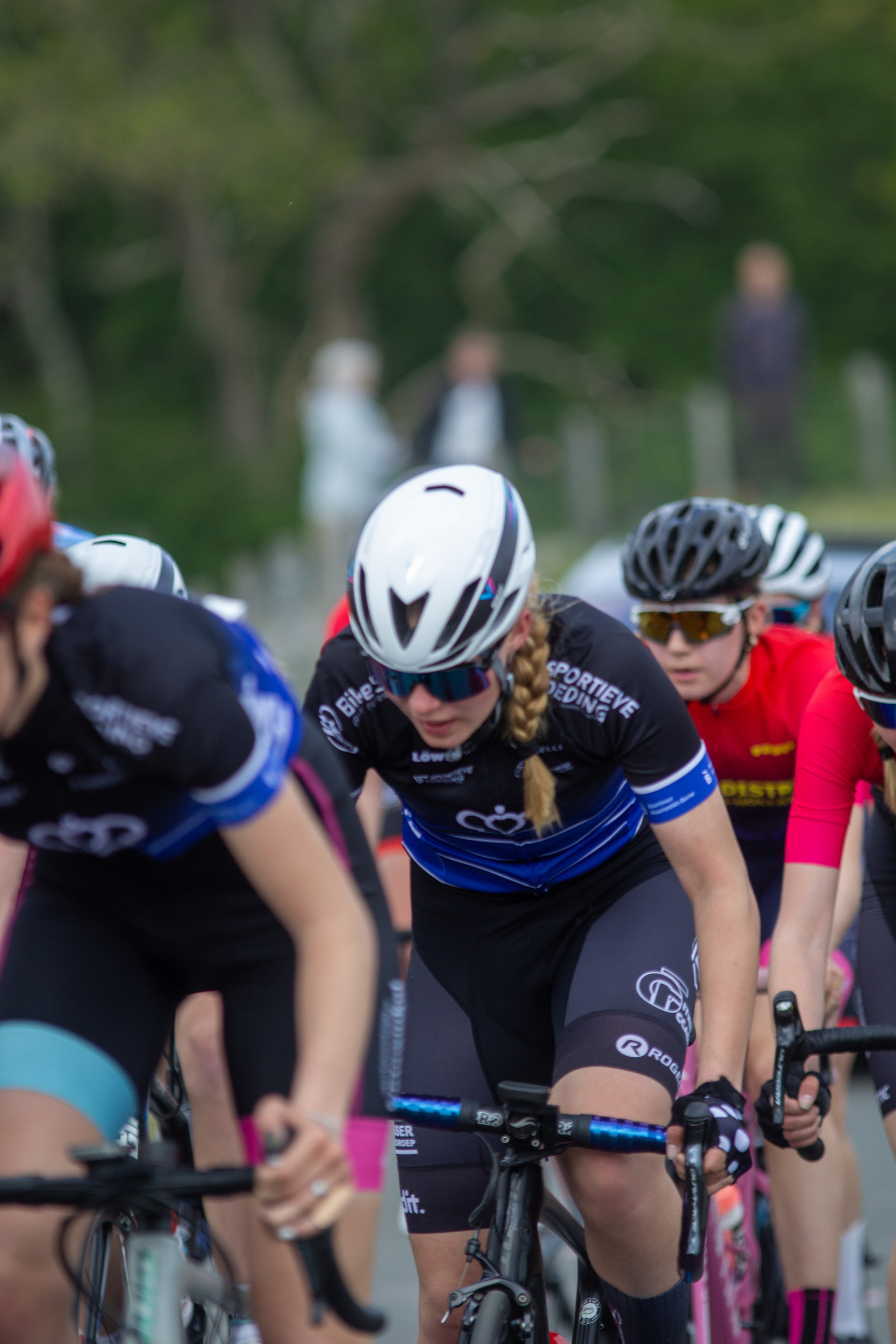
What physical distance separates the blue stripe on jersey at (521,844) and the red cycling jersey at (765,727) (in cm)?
96

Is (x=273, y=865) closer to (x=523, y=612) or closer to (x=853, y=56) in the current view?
(x=523, y=612)

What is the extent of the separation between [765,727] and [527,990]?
1.39 m

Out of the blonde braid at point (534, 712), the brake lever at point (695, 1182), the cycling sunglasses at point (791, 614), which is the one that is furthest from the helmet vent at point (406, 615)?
the cycling sunglasses at point (791, 614)

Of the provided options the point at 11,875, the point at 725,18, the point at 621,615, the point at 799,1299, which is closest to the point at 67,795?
the point at 11,875

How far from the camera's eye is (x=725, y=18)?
3133cm

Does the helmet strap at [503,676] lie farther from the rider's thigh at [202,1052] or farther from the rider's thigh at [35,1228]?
the rider's thigh at [35,1228]

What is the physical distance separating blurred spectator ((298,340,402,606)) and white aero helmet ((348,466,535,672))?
10.7 metres

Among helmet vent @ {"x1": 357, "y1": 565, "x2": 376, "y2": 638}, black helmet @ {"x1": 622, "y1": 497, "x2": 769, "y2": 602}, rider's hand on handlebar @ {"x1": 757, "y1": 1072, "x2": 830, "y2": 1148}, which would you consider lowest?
rider's hand on handlebar @ {"x1": 757, "y1": 1072, "x2": 830, "y2": 1148}

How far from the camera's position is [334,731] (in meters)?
4.02

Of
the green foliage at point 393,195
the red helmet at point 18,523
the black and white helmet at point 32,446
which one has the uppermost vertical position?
the green foliage at point 393,195

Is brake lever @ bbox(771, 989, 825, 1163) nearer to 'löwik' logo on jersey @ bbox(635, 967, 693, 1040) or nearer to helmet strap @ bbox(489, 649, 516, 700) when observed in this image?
'löwik' logo on jersey @ bbox(635, 967, 693, 1040)

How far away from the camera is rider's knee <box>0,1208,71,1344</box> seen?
9.89 ft

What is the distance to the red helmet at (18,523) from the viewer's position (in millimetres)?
2840

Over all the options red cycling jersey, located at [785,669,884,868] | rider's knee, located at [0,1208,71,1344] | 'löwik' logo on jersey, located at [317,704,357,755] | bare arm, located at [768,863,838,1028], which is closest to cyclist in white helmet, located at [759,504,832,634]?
red cycling jersey, located at [785,669,884,868]
